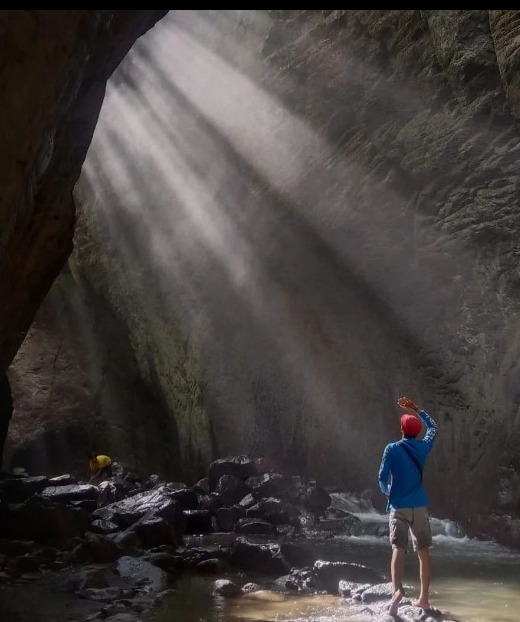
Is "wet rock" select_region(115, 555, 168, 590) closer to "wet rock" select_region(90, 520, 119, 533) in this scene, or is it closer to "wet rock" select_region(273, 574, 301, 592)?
"wet rock" select_region(273, 574, 301, 592)

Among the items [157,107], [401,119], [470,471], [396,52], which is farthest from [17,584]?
[157,107]

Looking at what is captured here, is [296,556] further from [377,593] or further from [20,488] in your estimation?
[20,488]

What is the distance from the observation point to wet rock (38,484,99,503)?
39.3ft

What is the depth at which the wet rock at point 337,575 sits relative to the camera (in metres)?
7.01

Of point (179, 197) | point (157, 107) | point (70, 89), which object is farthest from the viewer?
point (157, 107)

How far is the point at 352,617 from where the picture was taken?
17.6 feet

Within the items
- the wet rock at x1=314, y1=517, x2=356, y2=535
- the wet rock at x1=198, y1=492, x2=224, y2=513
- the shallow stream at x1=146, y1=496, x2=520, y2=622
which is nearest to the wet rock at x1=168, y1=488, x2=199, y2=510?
the wet rock at x1=198, y1=492, x2=224, y2=513

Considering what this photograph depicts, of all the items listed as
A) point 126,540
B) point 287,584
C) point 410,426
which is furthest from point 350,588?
point 126,540

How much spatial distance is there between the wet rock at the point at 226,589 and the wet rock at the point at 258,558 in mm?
1005

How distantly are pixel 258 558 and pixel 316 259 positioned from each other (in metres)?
11.9

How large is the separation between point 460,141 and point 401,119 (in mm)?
2532

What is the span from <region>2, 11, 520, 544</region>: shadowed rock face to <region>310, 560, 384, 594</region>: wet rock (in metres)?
5.18

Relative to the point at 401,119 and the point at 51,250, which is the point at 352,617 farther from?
the point at 401,119

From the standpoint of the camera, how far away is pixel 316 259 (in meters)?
18.8
